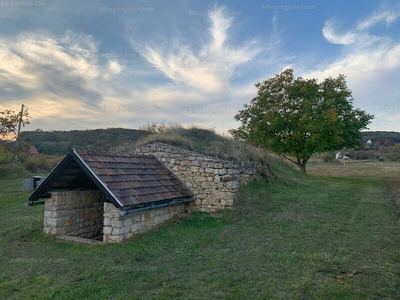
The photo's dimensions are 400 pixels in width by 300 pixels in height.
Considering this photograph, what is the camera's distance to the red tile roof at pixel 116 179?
23.6ft

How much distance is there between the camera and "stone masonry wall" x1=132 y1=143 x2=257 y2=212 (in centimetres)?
975

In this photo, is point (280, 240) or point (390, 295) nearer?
point (390, 295)

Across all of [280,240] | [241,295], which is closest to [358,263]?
[280,240]

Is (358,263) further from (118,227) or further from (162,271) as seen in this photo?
(118,227)

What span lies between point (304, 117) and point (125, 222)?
19.4 m

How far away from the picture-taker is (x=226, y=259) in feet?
19.2

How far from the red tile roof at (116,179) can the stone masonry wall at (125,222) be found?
41cm

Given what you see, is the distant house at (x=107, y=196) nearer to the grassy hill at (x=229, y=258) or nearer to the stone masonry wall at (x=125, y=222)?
the stone masonry wall at (x=125, y=222)

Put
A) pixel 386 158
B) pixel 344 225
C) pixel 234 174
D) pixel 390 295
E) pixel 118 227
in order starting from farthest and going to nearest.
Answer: pixel 386 158, pixel 234 174, pixel 344 225, pixel 118 227, pixel 390 295

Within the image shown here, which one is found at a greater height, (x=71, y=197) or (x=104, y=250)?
(x=71, y=197)

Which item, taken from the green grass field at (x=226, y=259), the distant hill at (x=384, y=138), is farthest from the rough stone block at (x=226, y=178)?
the distant hill at (x=384, y=138)

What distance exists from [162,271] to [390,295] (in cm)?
356

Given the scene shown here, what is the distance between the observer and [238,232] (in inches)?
308

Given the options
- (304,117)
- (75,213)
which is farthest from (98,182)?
(304,117)
